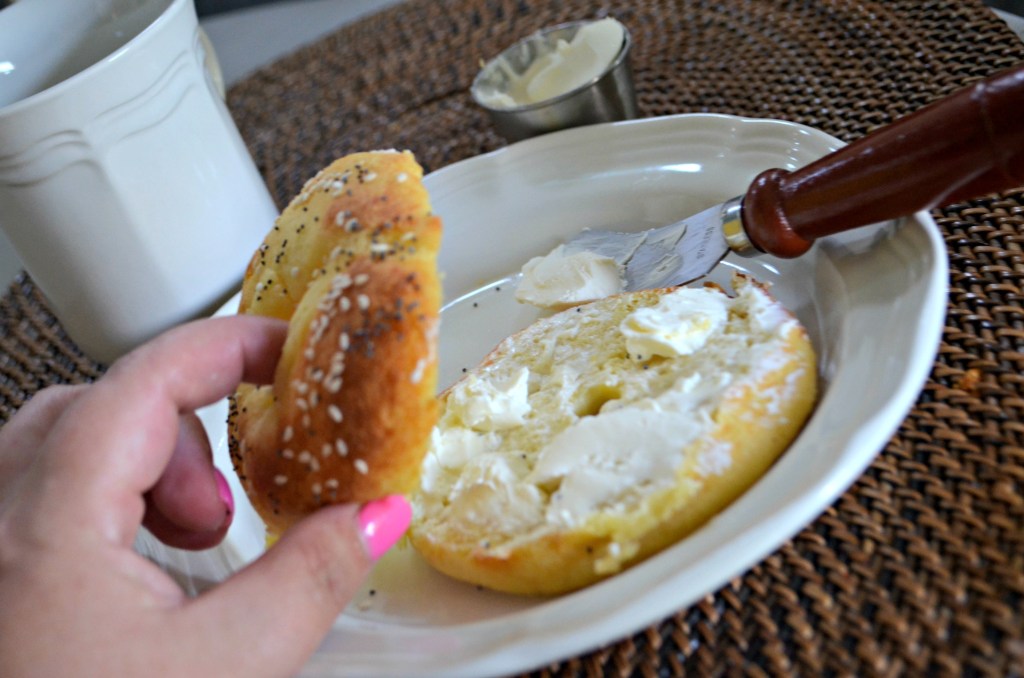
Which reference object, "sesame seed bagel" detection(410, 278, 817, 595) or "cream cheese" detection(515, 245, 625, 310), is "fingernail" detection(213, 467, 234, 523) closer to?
"sesame seed bagel" detection(410, 278, 817, 595)

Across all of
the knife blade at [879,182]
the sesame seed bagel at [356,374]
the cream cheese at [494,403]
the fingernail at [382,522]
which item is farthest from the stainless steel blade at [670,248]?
the fingernail at [382,522]

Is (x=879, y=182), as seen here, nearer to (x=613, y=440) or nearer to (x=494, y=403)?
(x=613, y=440)

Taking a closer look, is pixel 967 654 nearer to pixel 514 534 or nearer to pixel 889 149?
pixel 514 534

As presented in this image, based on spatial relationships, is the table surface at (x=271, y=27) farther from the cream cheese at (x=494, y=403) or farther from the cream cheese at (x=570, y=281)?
the cream cheese at (x=494, y=403)

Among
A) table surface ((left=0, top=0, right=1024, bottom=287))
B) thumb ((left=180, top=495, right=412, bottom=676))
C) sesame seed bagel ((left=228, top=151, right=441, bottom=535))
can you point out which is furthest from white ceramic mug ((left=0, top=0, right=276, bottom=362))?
table surface ((left=0, top=0, right=1024, bottom=287))

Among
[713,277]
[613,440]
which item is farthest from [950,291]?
[613,440]
